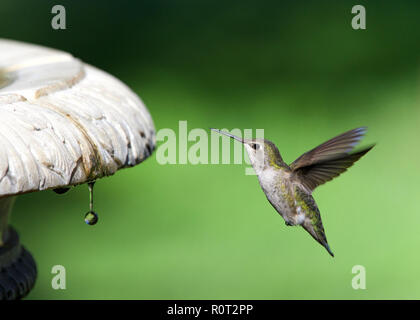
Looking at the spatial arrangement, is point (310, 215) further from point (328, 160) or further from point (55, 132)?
point (55, 132)

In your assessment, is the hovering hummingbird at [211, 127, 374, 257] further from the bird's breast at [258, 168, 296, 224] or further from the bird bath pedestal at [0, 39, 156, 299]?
the bird bath pedestal at [0, 39, 156, 299]

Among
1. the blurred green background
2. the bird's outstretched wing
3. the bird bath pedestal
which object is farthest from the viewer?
the blurred green background

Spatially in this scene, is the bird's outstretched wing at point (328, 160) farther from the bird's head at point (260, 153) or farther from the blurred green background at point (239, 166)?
the blurred green background at point (239, 166)

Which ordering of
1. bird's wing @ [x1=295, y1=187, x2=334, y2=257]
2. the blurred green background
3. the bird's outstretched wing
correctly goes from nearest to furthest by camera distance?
the bird's outstretched wing → bird's wing @ [x1=295, y1=187, x2=334, y2=257] → the blurred green background

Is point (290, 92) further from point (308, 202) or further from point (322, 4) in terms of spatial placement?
point (308, 202)

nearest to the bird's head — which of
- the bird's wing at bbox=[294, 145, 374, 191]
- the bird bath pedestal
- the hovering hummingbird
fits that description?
the hovering hummingbird

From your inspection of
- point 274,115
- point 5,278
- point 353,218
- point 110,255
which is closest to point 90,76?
point 5,278
